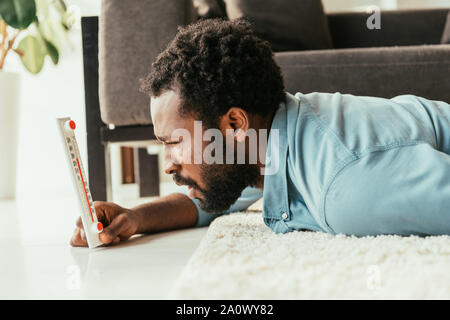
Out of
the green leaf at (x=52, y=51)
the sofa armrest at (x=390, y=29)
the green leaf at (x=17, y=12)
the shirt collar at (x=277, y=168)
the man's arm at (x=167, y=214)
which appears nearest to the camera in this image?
the shirt collar at (x=277, y=168)

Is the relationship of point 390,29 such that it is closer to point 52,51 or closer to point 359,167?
point 52,51

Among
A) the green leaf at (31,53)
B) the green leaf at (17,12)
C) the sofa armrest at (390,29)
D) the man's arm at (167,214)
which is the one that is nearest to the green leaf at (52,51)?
the green leaf at (31,53)

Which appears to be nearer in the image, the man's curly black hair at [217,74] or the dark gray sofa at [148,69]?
the man's curly black hair at [217,74]

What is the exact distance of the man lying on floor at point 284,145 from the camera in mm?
669

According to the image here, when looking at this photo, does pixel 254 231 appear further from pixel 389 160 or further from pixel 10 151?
pixel 10 151

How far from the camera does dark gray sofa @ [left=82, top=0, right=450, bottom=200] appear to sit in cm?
128

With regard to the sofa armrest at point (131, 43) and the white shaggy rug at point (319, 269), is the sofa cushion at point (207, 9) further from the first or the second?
the white shaggy rug at point (319, 269)

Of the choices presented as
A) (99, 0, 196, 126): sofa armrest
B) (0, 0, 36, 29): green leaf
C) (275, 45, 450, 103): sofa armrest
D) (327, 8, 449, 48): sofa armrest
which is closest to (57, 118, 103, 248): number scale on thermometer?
(99, 0, 196, 126): sofa armrest

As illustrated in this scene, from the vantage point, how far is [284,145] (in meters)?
0.76

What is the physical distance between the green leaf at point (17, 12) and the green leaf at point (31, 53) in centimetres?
38

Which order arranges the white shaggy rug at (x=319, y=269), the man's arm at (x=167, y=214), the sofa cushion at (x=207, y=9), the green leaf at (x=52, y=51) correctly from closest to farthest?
the white shaggy rug at (x=319, y=269), the man's arm at (x=167, y=214), the sofa cushion at (x=207, y=9), the green leaf at (x=52, y=51)

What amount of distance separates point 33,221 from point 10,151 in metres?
0.93
